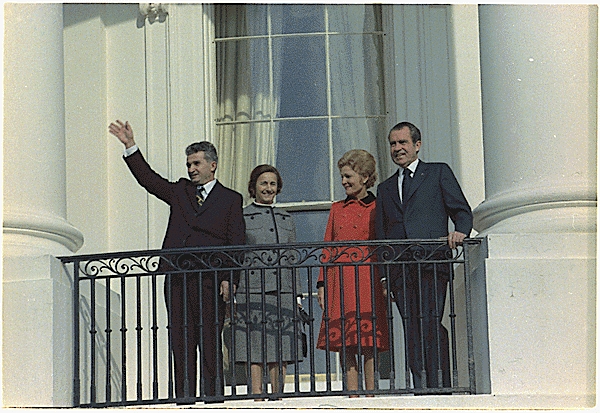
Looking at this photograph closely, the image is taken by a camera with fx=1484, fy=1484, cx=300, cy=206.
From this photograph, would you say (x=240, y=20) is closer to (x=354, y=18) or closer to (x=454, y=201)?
(x=354, y=18)

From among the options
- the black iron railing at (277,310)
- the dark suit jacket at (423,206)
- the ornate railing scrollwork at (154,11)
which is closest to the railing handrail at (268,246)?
the black iron railing at (277,310)

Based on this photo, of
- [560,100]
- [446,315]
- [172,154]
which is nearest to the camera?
[560,100]

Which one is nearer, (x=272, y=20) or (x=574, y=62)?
(x=574, y=62)

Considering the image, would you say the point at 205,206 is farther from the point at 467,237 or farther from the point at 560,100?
the point at 560,100

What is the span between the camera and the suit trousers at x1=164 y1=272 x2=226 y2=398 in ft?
27.8

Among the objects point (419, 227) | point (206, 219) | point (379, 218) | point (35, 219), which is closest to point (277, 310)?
point (206, 219)

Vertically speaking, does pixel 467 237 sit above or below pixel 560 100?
below

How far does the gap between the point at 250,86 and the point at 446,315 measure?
266 cm

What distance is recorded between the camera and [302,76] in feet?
36.8

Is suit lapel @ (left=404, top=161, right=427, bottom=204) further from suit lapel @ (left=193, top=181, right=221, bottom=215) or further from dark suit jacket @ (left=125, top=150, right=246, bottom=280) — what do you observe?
suit lapel @ (left=193, top=181, right=221, bottom=215)

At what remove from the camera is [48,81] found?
349 inches

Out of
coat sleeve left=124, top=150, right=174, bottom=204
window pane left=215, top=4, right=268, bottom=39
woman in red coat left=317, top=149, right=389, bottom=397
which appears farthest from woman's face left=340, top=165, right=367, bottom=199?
window pane left=215, top=4, right=268, bottom=39

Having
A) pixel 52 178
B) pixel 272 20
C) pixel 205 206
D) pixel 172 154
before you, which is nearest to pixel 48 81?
pixel 52 178

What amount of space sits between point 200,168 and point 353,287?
3.77 ft
